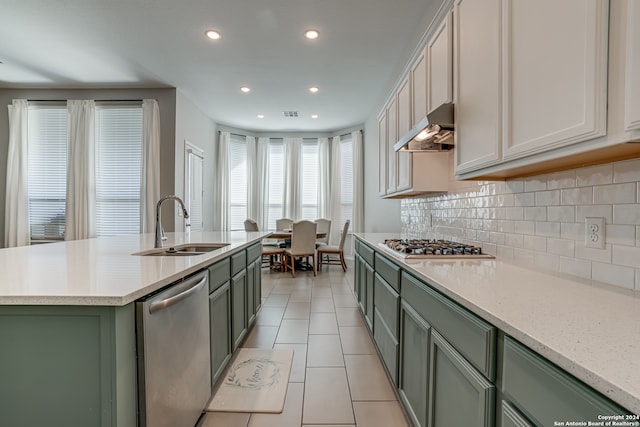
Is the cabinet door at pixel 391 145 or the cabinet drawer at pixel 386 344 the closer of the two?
the cabinet drawer at pixel 386 344

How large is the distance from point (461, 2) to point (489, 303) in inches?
62.6

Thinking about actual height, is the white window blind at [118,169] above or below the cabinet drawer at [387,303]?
above

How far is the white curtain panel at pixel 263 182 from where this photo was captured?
690 cm

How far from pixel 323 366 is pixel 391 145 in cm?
219

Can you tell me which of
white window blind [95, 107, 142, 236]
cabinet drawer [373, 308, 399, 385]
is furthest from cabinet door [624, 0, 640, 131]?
white window blind [95, 107, 142, 236]

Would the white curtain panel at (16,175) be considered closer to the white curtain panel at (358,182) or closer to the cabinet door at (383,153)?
the cabinet door at (383,153)

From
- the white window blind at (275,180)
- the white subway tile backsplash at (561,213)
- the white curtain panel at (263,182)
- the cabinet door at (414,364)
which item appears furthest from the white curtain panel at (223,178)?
the white subway tile backsplash at (561,213)

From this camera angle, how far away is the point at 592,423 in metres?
0.54

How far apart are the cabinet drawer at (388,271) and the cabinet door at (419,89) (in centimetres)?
107

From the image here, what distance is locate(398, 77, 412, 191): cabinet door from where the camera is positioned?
2.54 meters

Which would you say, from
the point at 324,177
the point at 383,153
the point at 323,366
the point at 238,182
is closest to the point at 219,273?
the point at 323,366

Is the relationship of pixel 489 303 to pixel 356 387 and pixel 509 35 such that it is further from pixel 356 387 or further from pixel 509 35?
pixel 356 387

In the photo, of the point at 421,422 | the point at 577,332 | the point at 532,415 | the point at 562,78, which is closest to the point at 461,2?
the point at 562,78

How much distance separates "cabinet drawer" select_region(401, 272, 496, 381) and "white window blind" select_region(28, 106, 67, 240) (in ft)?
18.2
